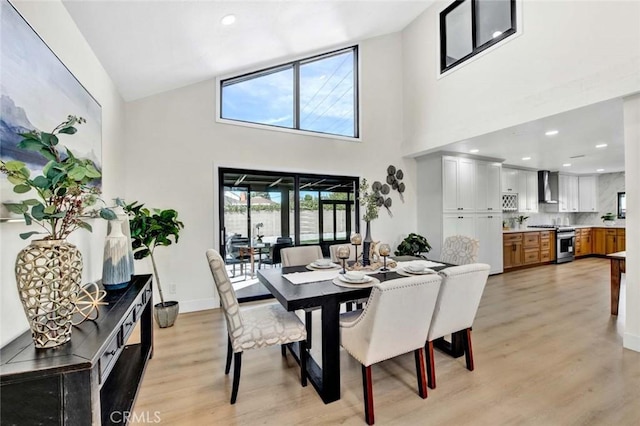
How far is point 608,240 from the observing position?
7.32 metres

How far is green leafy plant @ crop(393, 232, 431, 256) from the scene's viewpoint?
492 centimetres

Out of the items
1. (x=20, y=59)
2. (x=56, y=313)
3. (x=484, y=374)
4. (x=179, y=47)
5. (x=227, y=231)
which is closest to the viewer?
(x=56, y=313)

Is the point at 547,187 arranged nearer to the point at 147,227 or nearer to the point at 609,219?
the point at 609,219

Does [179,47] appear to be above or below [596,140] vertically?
above

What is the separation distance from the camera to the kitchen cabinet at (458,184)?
16.7 feet

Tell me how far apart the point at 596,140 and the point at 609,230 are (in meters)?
4.70

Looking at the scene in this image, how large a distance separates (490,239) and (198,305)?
5350mm

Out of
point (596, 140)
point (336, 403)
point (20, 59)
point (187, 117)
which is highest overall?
point (187, 117)

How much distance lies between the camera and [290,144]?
14.9 feet

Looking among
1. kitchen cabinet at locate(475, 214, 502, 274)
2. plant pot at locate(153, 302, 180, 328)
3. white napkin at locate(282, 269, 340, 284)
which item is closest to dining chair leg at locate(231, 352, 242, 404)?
white napkin at locate(282, 269, 340, 284)

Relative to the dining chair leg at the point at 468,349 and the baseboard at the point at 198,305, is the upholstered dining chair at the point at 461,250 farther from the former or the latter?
the baseboard at the point at 198,305

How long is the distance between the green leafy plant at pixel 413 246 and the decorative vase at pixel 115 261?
4.08m

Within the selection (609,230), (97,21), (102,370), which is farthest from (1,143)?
(609,230)

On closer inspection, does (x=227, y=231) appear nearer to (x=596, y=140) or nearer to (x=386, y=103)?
(x=386, y=103)
